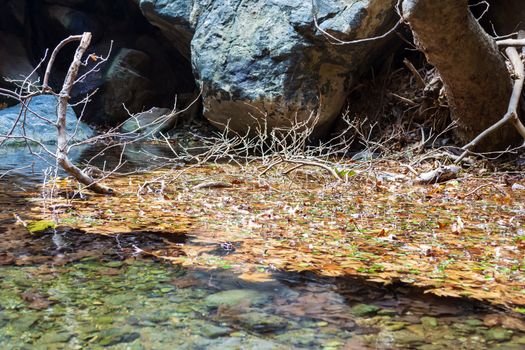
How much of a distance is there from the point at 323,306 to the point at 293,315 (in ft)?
0.45

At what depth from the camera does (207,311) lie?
1.63m

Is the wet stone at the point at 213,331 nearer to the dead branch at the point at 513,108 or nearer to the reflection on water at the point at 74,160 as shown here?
the reflection on water at the point at 74,160

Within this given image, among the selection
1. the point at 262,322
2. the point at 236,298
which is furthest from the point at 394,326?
the point at 236,298

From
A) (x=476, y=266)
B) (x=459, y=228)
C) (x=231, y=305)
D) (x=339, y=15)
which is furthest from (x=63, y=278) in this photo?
(x=339, y=15)

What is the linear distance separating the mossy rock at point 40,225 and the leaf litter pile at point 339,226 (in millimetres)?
102

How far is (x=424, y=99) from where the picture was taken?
7.37 m

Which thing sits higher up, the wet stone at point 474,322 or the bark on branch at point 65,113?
the bark on branch at point 65,113

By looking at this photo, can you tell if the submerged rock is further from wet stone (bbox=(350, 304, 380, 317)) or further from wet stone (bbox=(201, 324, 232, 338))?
wet stone (bbox=(350, 304, 380, 317))

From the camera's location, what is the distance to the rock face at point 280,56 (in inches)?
293

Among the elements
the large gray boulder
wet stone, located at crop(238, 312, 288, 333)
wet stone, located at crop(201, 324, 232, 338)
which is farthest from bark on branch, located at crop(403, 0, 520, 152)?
the large gray boulder

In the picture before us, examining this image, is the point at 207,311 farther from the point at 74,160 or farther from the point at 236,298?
the point at 74,160

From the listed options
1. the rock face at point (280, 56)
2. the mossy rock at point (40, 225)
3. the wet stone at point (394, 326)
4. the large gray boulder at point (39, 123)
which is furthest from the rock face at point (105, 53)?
the wet stone at point (394, 326)

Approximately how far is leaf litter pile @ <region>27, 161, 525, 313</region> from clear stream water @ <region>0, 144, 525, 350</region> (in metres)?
0.14

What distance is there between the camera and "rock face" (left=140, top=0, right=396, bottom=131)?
293 inches
